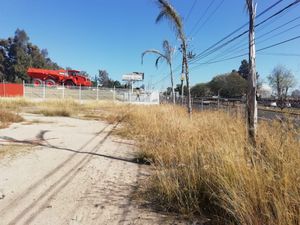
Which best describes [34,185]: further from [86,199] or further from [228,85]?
[228,85]

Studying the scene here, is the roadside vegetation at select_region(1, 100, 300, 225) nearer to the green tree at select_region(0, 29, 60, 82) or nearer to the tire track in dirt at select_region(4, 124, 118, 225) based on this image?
the tire track in dirt at select_region(4, 124, 118, 225)

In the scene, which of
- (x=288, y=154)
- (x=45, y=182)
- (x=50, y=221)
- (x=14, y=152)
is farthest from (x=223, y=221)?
(x=14, y=152)

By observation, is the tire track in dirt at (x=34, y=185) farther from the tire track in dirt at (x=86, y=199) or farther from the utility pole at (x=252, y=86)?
the utility pole at (x=252, y=86)

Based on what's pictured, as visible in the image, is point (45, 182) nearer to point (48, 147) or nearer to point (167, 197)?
point (167, 197)

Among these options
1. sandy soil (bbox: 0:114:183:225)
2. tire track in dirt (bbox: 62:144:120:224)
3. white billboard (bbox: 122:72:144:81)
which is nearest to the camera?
sandy soil (bbox: 0:114:183:225)

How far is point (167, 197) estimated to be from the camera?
15.1 feet

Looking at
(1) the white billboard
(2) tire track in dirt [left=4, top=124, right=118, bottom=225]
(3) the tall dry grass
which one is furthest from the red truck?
(3) the tall dry grass

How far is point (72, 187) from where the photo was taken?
559 cm

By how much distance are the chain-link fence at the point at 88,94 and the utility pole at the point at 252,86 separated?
121 feet

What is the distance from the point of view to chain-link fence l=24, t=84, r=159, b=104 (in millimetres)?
44156

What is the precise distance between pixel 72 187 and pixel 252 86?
3869 millimetres

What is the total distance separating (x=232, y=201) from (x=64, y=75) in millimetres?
46652

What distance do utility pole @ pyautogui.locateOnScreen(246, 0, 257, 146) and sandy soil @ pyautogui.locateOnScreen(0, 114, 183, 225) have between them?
2272 millimetres

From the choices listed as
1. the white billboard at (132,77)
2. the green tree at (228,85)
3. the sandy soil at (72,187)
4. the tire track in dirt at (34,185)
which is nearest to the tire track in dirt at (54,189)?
the sandy soil at (72,187)
